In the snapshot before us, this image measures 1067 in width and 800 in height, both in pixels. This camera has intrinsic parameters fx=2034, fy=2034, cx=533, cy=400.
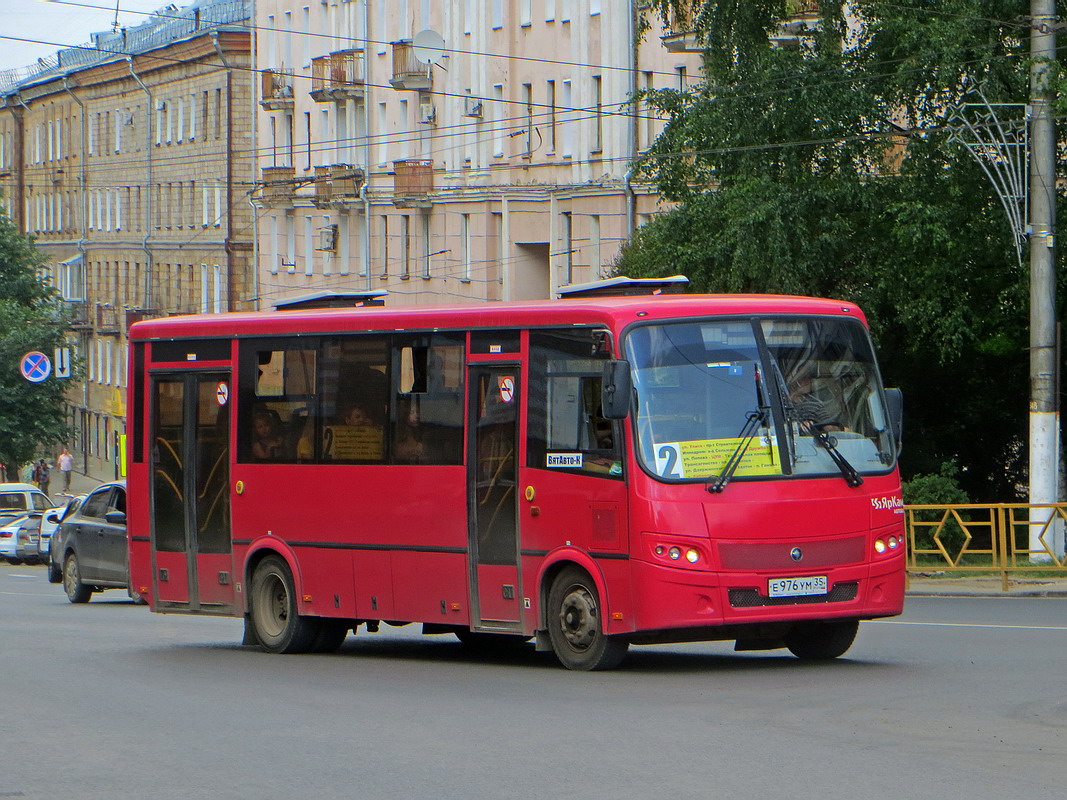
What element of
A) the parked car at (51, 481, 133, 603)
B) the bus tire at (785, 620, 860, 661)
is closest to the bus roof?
the bus tire at (785, 620, 860, 661)

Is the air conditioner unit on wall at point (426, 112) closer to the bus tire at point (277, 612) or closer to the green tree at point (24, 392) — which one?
the green tree at point (24, 392)

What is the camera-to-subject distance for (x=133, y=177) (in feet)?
273

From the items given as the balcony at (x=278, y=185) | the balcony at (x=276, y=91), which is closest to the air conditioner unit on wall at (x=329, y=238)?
the balcony at (x=278, y=185)

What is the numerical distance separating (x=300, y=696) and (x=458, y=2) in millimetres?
44828

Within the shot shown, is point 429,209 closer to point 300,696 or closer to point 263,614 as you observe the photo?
point 263,614

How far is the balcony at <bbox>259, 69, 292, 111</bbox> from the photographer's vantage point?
6781 centimetres

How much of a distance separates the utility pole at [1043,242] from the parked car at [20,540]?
24.1 metres

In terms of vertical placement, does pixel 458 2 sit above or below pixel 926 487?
above

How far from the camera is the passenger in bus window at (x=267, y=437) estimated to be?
54.6 ft

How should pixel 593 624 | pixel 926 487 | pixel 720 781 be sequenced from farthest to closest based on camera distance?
pixel 926 487 < pixel 593 624 < pixel 720 781

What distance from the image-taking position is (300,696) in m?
13.0

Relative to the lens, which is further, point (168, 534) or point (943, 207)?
point (943, 207)

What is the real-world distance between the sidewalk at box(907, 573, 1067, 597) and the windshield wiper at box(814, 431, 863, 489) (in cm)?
1046

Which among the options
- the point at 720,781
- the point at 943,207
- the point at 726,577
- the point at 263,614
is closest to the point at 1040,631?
the point at 726,577
